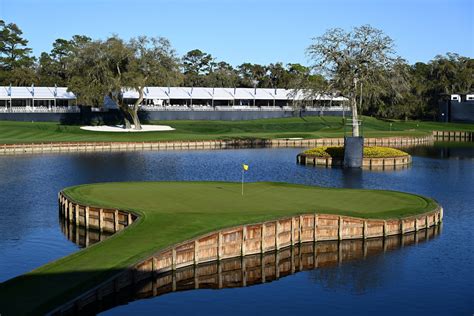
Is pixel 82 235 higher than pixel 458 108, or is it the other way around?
pixel 458 108

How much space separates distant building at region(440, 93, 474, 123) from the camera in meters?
163

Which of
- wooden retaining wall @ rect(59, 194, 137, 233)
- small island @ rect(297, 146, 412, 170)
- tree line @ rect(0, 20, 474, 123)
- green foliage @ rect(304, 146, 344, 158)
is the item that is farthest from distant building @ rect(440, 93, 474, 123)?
wooden retaining wall @ rect(59, 194, 137, 233)

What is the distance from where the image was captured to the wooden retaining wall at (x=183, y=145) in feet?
341

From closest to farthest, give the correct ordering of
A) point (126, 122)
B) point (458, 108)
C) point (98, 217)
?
1. point (98, 217)
2. point (126, 122)
3. point (458, 108)

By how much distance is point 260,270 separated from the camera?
3781cm

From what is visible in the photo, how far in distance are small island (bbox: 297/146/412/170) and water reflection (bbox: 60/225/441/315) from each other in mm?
39439

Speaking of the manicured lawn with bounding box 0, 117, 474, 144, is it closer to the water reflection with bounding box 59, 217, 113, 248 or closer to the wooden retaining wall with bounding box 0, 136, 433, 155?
the wooden retaining wall with bounding box 0, 136, 433, 155

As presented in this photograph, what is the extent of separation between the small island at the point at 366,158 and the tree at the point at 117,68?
43161mm

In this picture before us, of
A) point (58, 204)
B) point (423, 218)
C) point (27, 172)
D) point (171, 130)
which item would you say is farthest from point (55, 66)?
point (423, 218)

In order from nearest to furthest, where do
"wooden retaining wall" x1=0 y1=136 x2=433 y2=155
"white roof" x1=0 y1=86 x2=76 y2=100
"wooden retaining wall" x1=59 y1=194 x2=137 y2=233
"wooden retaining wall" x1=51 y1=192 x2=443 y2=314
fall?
"wooden retaining wall" x1=51 y1=192 x2=443 y2=314 → "wooden retaining wall" x1=59 y1=194 x2=137 y2=233 → "wooden retaining wall" x1=0 y1=136 x2=433 y2=155 → "white roof" x1=0 y1=86 x2=76 y2=100

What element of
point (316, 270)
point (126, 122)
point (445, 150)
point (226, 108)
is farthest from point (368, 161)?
point (226, 108)

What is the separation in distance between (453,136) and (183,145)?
6404 centimetres

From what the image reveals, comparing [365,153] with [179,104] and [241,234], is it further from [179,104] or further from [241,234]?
[179,104]

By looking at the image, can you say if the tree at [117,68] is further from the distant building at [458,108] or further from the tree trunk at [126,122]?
the distant building at [458,108]
